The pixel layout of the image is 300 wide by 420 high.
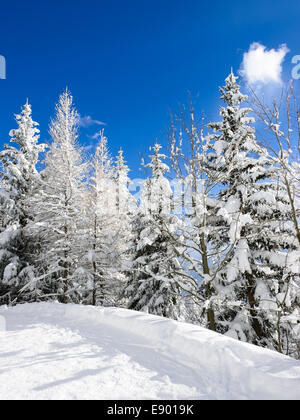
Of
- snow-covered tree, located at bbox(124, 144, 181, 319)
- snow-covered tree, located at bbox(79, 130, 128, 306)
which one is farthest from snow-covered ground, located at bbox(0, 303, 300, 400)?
snow-covered tree, located at bbox(79, 130, 128, 306)

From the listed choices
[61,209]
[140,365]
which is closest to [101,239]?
[61,209]

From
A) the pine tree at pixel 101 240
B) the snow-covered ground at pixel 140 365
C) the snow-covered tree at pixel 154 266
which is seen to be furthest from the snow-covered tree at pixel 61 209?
the snow-covered ground at pixel 140 365

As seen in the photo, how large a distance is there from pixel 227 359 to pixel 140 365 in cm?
136

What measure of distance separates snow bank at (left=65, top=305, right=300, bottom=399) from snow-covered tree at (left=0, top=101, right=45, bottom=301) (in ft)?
32.7

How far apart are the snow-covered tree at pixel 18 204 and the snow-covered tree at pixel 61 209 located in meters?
0.97

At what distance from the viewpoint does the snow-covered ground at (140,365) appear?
281 centimetres

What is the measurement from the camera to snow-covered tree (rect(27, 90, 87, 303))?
A: 11.8 meters

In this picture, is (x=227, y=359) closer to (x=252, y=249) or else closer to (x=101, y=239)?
(x=252, y=249)

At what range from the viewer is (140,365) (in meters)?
3.63

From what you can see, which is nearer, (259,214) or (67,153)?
(259,214)

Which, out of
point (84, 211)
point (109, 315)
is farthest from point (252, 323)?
point (84, 211)

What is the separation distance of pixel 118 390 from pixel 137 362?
3.04 ft
